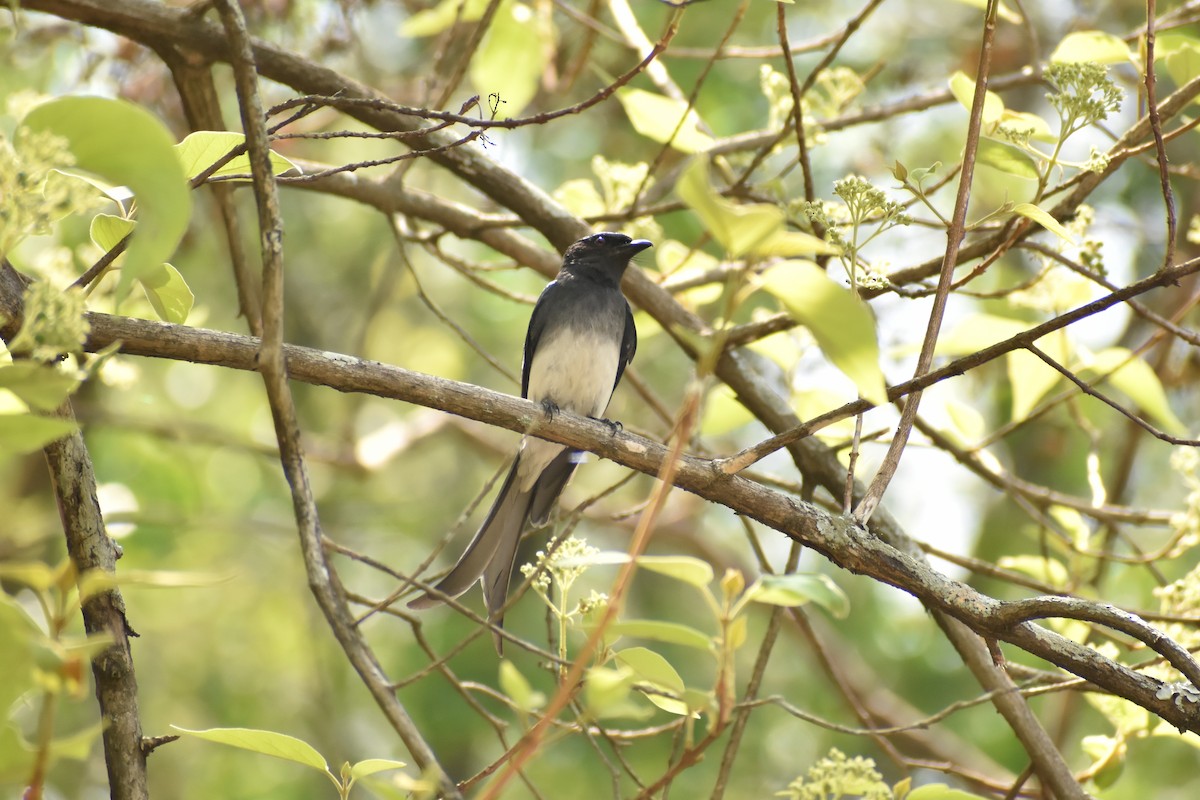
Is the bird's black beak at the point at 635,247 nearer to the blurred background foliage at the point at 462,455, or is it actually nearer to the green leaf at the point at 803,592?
the blurred background foliage at the point at 462,455

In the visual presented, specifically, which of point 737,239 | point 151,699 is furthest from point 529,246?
point 151,699

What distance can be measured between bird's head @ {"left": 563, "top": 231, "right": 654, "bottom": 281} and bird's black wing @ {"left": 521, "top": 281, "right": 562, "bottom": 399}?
186 mm

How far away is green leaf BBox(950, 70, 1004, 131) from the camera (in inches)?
95.4

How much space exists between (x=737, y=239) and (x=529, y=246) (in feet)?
8.77

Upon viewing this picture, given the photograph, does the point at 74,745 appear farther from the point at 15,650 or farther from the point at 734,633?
the point at 734,633

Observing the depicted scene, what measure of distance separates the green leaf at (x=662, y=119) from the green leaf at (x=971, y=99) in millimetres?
928

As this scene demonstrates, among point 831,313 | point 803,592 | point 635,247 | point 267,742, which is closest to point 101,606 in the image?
point 267,742

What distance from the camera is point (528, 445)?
13.4ft

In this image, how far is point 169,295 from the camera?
2.21 m

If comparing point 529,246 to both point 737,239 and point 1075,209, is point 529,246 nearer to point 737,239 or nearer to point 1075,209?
point 1075,209

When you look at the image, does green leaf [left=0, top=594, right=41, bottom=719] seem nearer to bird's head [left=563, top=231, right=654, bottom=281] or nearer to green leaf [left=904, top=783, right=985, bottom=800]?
green leaf [left=904, top=783, right=985, bottom=800]

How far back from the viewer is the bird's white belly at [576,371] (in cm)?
432

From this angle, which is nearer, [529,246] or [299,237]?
[529,246]

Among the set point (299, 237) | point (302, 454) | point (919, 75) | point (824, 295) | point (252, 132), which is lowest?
point (824, 295)
